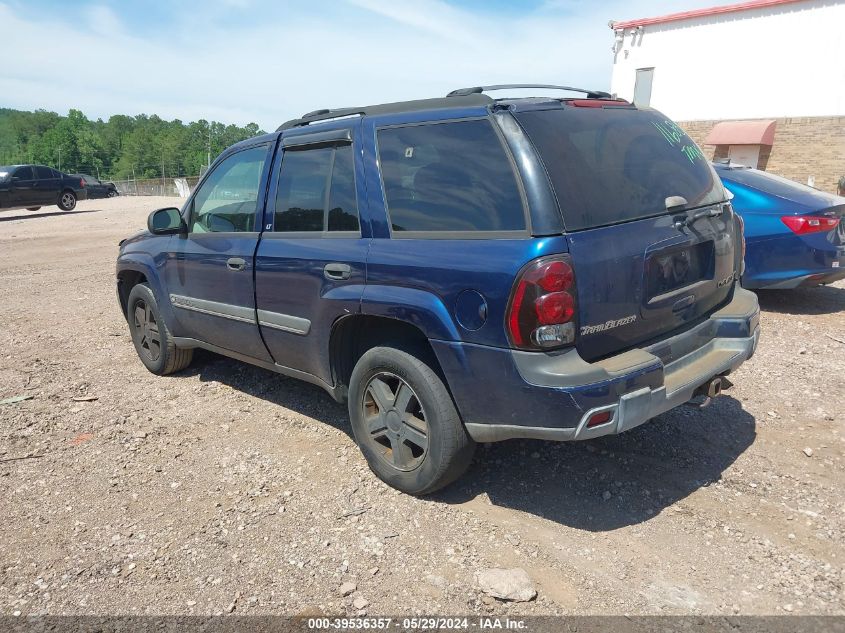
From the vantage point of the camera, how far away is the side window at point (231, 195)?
4.25 m

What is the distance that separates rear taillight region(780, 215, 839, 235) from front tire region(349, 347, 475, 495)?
4.84 meters

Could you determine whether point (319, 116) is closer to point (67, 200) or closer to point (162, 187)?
point (67, 200)

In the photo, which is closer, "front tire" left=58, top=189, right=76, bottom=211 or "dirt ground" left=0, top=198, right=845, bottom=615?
"dirt ground" left=0, top=198, right=845, bottom=615

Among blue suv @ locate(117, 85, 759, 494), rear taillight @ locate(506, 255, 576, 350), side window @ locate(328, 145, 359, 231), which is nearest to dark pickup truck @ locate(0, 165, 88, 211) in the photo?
blue suv @ locate(117, 85, 759, 494)

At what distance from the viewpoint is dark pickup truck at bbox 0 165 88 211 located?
20766 mm

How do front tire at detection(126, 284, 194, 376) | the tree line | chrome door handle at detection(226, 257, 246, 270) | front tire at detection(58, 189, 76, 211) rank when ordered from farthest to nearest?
the tree line < front tire at detection(58, 189, 76, 211) < front tire at detection(126, 284, 194, 376) < chrome door handle at detection(226, 257, 246, 270)

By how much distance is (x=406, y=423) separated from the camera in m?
3.34

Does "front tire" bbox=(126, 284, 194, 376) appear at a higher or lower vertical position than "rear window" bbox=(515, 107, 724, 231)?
lower

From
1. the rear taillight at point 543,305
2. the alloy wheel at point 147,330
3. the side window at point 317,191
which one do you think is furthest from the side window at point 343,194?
the alloy wheel at point 147,330

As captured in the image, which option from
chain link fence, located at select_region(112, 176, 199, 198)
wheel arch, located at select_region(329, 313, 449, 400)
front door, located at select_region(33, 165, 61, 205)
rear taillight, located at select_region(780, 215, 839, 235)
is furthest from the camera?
chain link fence, located at select_region(112, 176, 199, 198)

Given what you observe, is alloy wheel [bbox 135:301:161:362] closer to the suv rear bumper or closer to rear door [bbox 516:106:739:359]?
the suv rear bumper

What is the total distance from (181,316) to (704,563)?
3.86 metres

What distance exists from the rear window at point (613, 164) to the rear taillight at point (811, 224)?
3.38m

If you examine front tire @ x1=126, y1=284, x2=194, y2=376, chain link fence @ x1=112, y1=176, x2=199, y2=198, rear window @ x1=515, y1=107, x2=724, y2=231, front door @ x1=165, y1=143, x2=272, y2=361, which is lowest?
chain link fence @ x1=112, y1=176, x2=199, y2=198
